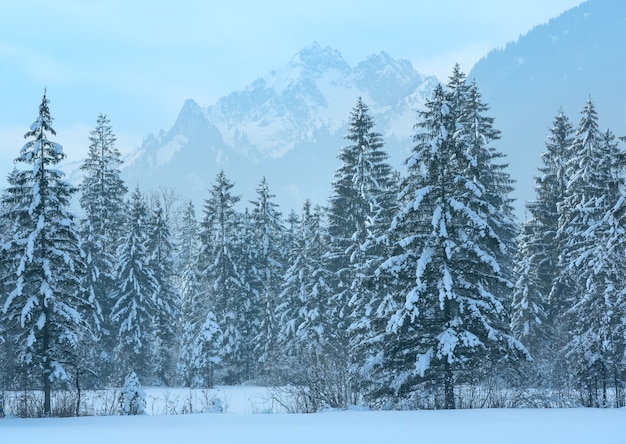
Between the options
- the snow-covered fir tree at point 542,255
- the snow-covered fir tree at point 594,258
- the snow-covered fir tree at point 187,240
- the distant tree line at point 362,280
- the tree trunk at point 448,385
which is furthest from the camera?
the snow-covered fir tree at point 187,240

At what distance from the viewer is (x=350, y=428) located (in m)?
8.48

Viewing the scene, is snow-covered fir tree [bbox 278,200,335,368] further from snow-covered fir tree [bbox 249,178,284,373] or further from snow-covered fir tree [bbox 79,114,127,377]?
snow-covered fir tree [bbox 79,114,127,377]

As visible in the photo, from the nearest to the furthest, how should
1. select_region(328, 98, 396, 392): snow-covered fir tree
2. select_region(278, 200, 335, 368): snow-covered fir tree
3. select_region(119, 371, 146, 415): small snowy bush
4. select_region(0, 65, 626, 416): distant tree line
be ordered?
select_region(119, 371, 146, 415): small snowy bush
select_region(0, 65, 626, 416): distant tree line
select_region(328, 98, 396, 392): snow-covered fir tree
select_region(278, 200, 335, 368): snow-covered fir tree

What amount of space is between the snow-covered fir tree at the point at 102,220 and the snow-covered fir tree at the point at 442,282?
95.6 feet

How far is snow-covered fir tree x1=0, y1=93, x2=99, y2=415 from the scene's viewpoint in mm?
19781

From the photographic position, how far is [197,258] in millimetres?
49125

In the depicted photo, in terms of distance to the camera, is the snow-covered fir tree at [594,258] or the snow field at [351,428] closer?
the snow field at [351,428]

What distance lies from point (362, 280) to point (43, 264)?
1139 centimetres

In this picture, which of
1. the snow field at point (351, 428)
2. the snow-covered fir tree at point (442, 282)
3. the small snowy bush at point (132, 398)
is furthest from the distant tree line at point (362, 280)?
the snow field at point (351, 428)

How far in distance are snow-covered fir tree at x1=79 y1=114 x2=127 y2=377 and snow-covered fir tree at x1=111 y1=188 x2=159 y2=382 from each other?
855mm

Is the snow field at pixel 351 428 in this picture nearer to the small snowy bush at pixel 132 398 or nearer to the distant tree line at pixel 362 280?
the small snowy bush at pixel 132 398

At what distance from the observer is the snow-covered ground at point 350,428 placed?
7629mm

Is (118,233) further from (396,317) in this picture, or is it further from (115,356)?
(396,317)

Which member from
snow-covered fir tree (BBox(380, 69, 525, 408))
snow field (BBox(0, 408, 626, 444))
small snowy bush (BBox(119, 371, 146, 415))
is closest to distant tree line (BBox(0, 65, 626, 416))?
snow-covered fir tree (BBox(380, 69, 525, 408))
